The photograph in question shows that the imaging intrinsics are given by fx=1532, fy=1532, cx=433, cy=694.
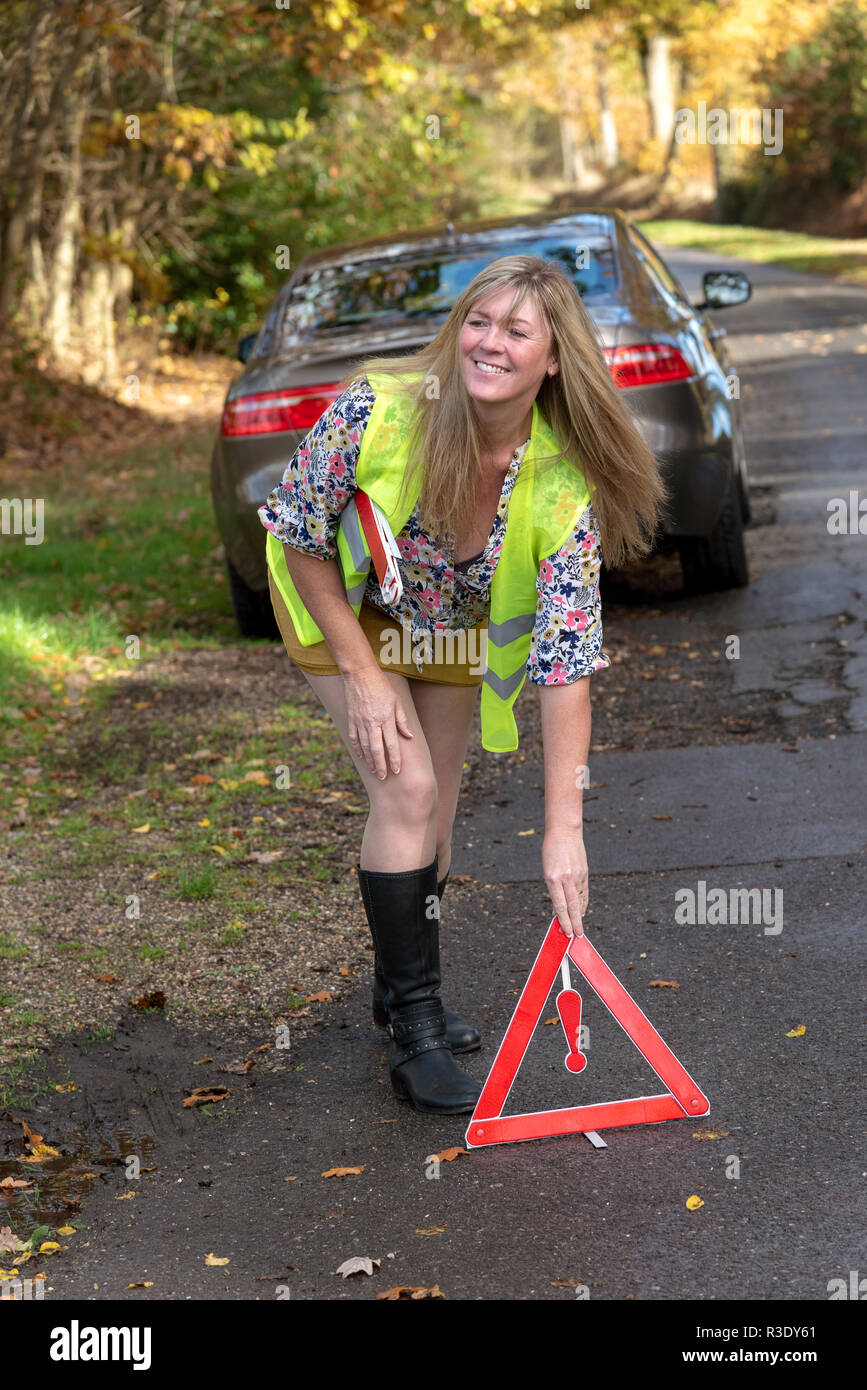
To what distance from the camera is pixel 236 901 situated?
4.75 metres

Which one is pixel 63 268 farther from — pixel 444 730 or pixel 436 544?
pixel 436 544

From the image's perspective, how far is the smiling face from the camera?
3.12m

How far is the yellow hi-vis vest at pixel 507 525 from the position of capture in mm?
3182

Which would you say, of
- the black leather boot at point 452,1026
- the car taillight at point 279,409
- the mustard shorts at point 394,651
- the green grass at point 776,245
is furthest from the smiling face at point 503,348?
the green grass at point 776,245

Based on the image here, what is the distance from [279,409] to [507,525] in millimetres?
3520

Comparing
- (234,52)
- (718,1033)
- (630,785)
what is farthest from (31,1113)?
(234,52)

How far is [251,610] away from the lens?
305 inches

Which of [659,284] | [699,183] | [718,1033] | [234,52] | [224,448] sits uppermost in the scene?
[699,183]

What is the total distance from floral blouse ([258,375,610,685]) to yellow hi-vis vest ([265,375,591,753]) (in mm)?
24

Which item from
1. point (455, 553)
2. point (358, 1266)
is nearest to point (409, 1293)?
point (358, 1266)

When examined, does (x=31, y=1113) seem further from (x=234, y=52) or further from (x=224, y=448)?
(x=234, y=52)

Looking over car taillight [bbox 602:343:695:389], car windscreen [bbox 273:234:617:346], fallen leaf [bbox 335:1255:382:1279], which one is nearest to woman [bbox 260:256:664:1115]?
fallen leaf [bbox 335:1255:382:1279]
